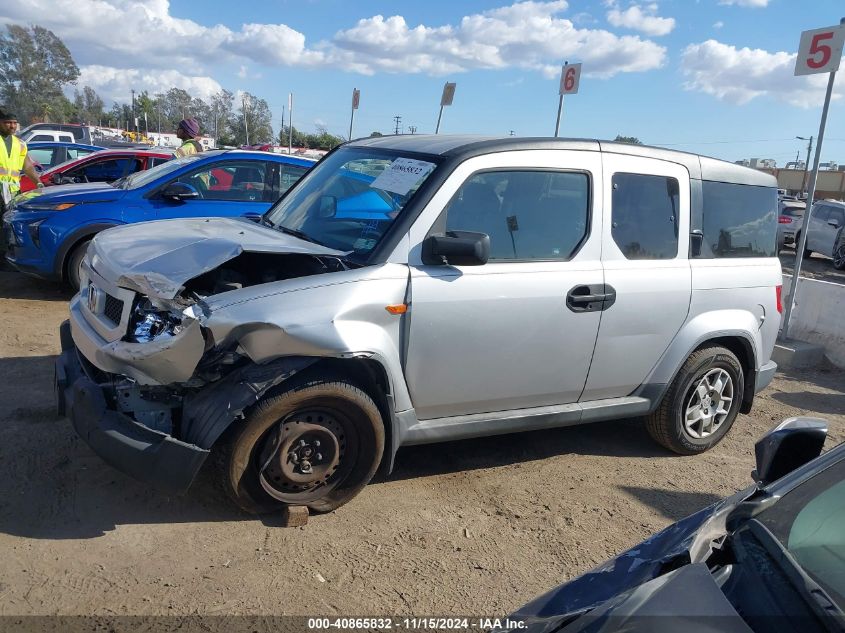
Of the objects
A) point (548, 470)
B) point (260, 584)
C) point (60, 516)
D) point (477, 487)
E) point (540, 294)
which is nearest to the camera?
point (260, 584)

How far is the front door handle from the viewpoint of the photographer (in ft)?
13.0

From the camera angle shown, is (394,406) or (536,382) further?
(536,382)

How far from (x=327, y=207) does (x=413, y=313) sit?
3.86 feet

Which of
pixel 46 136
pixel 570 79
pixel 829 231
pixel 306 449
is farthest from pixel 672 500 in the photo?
pixel 46 136

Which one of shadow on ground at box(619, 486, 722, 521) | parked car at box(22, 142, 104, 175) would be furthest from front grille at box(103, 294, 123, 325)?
parked car at box(22, 142, 104, 175)

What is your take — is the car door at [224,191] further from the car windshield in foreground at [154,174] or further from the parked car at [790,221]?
the parked car at [790,221]

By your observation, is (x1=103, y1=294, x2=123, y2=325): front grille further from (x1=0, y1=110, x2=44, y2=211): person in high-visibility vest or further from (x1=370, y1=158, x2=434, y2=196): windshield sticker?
(x1=0, y1=110, x2=44, y2=211): person in high-visibility vest

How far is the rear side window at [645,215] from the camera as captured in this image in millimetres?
4234

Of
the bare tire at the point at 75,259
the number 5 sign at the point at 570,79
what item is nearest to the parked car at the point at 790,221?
the number 5 sign at the point at 570,79

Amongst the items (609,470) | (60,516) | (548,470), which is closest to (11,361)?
(60,516)

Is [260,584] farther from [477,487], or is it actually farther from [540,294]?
[540,294]

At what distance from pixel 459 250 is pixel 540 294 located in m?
0.66

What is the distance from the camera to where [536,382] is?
13.1ft

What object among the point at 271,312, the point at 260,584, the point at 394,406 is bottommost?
the point at 260,584
